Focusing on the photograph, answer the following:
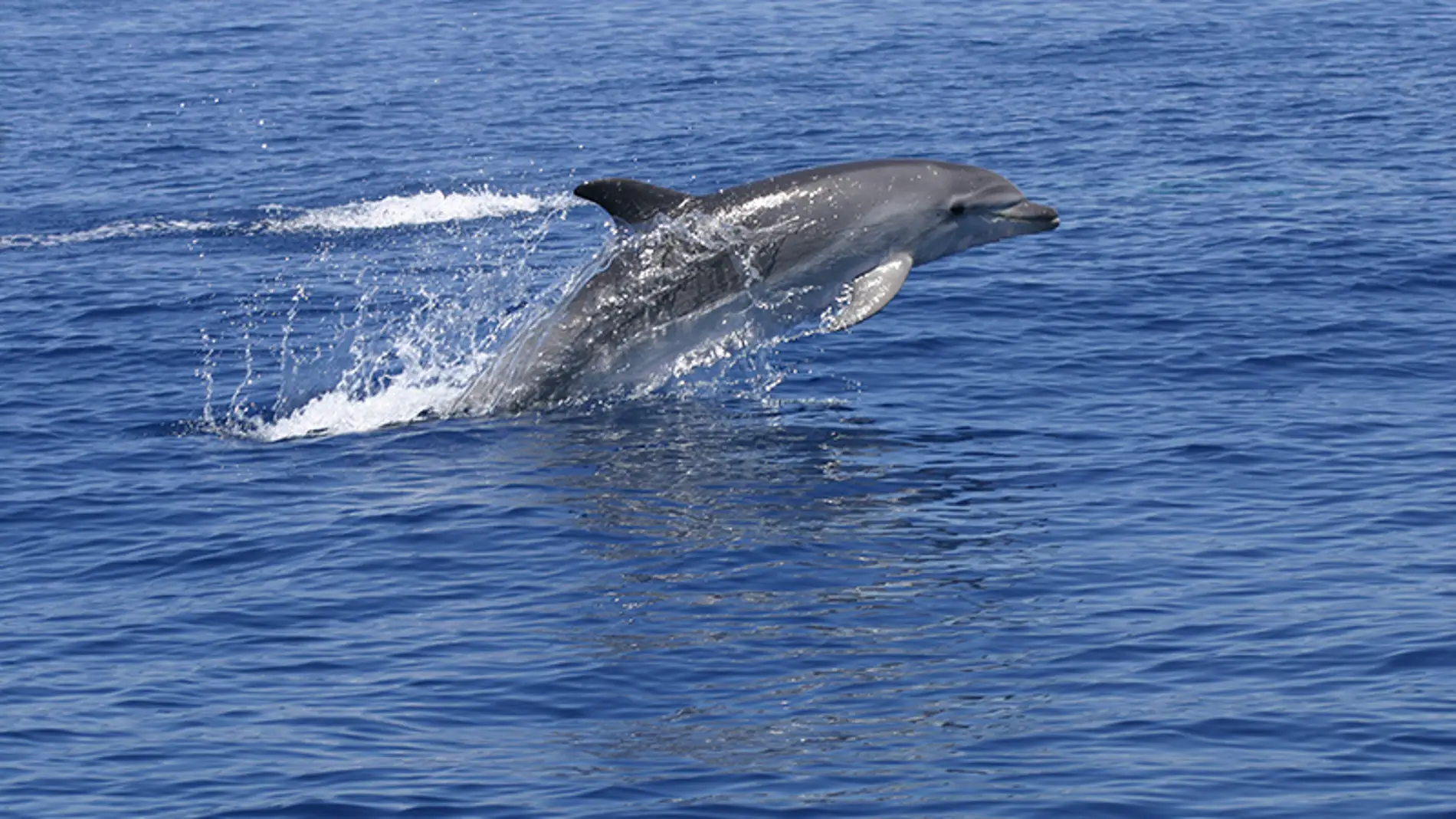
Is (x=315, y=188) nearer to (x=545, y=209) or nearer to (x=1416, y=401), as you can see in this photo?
(x=545, y=209)

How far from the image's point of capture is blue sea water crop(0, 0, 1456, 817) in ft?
47.3

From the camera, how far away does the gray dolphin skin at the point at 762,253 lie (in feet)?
73.0

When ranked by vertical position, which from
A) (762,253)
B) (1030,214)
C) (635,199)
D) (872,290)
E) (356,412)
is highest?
(635,199)

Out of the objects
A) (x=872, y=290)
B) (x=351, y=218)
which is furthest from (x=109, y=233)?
(x=872, y=290)

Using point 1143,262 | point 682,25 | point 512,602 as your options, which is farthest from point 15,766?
point 682,25

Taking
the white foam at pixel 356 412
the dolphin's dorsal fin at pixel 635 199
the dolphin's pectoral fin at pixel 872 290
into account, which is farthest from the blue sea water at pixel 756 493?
the dolphin's dorsal fin at pixel 635 199

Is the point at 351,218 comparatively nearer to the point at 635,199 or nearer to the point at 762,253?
the point at 635,199

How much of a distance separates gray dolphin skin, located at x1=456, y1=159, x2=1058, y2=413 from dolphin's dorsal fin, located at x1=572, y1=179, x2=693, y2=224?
0.02 metres

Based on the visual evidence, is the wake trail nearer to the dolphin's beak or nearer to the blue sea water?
the blue sea water

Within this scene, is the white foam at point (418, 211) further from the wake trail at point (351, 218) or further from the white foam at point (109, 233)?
the white foam at point (109, 233)

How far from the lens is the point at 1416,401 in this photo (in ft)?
76.1

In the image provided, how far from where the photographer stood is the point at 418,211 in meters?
36.5

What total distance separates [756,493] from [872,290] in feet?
8.83

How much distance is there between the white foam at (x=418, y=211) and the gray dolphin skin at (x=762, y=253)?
13.1m
